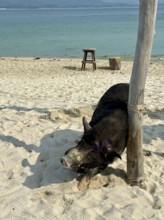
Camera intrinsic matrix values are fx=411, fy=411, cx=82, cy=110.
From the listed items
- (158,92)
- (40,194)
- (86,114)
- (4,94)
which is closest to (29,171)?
(40,194)

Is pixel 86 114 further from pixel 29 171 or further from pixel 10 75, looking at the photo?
pixel 10 75

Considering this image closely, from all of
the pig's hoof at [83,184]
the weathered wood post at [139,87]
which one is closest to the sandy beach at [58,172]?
the pig's hoof at [83,184]

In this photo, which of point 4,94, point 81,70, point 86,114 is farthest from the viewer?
point 81,70

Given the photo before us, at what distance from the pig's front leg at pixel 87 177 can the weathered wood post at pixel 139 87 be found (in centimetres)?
39

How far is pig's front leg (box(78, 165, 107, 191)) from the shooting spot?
192 inches

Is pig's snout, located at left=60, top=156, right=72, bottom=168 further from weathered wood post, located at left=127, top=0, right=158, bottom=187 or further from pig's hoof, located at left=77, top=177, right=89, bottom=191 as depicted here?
weathered wood post, located at left=127, top=0, right=158, bottom=187

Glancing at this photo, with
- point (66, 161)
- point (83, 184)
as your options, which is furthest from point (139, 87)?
point (83, 184)

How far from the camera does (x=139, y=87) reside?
478cm

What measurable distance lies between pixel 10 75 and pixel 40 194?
38.1 feet

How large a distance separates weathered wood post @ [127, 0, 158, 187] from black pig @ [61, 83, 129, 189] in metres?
0.17

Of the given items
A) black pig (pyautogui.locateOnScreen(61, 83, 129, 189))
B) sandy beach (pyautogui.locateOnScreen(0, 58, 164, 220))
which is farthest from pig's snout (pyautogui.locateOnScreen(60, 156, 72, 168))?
sandy beach (pyautogui.locateOnScreen(0, 58, 164, 220))

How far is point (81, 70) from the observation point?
56.2 ft

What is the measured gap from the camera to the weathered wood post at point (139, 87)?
14.7 ft

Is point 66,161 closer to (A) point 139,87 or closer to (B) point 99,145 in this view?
(B) point 99,145
